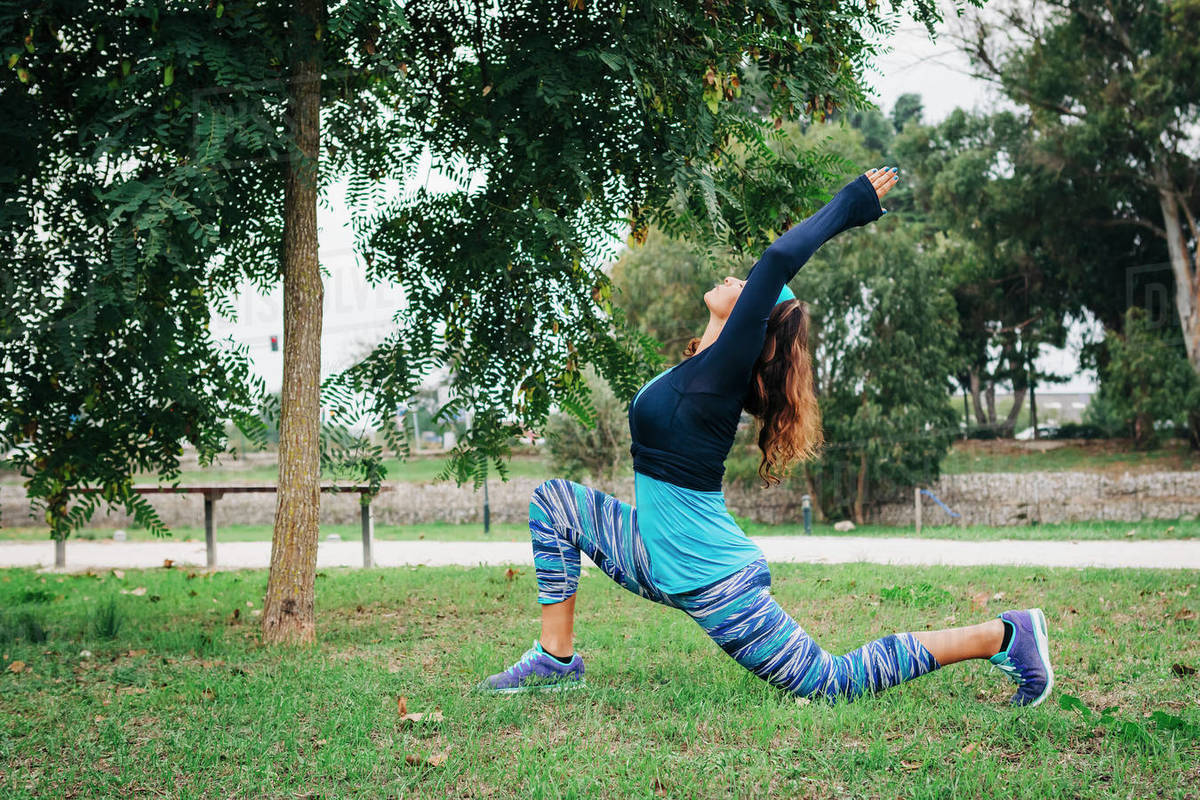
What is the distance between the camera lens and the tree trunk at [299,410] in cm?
557

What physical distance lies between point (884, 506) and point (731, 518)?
21.1m

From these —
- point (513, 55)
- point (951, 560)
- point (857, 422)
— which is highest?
point (513, 55)

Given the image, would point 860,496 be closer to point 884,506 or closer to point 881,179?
point 884,506

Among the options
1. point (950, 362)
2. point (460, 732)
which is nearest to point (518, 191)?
point (460, 732)

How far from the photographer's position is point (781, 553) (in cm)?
1259

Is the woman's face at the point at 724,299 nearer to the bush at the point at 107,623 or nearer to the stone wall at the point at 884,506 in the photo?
the bush at the point at 107,623

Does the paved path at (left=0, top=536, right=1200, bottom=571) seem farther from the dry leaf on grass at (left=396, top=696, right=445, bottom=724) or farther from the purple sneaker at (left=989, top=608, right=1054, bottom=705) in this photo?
the dry leaf on grass at (left=396, top=696, right=445, bottom=724)

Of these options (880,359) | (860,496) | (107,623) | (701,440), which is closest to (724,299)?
(701,440)

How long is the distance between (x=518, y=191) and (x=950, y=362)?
65.5 feet

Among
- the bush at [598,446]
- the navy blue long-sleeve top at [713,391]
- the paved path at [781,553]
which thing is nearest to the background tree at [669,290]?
the bush at [598,446]

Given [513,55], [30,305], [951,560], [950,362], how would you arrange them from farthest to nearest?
[950,362] → [951,560] → [513,55] → [30,305]

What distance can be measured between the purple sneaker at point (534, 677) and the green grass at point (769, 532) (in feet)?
40.6

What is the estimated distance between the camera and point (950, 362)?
938 inches

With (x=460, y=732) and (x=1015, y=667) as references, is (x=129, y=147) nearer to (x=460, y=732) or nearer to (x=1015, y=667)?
(x=460, y=732)
